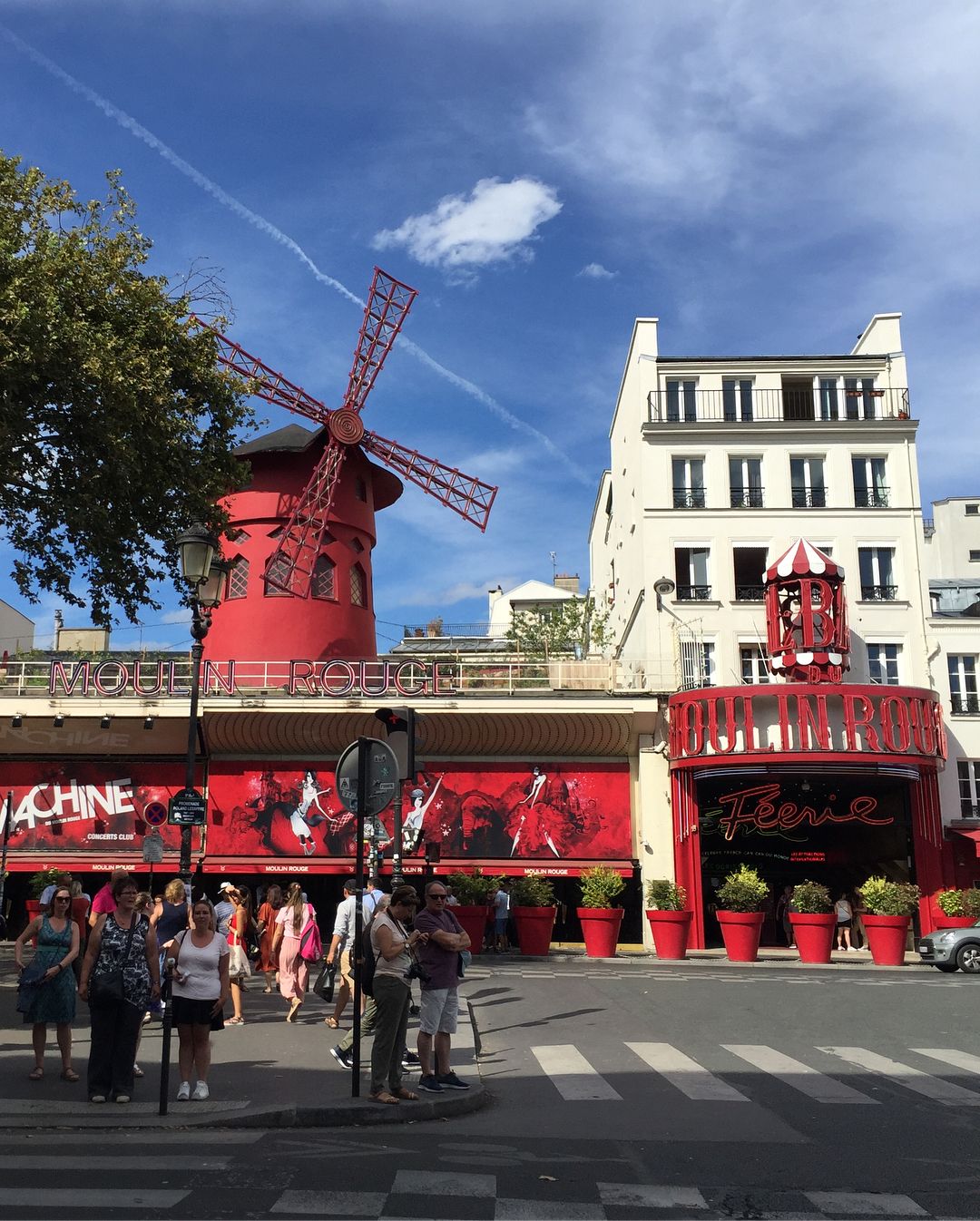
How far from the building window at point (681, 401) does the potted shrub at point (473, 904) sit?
12.7 m

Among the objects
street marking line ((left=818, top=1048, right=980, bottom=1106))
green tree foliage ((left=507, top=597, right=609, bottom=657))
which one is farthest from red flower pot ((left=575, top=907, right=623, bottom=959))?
green tree foliage ((left=507, top=597, right=609, bottom=657))

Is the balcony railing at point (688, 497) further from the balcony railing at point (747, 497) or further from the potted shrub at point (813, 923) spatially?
the potted shrub at point (813, 923)

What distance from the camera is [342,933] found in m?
11.8

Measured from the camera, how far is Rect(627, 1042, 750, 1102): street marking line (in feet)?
27.2

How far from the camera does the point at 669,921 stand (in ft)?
73.8

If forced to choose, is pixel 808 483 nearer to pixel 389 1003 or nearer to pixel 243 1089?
pixel 389 1003

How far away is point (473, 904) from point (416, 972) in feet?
44.6

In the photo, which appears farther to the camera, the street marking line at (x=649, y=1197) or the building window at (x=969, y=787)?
the building window at (x=969, y=787)

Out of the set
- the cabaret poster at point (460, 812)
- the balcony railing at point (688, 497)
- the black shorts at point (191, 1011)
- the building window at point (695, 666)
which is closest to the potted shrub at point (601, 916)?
the cabaret poster at point (460, 812)

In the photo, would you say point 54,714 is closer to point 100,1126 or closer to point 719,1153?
point 100,1126

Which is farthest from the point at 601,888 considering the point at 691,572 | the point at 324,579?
the point at 324,579

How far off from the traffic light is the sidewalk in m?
2.61

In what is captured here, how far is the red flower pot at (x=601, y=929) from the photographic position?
22.3 metres

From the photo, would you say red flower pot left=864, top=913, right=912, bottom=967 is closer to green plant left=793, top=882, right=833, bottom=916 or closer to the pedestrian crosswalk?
green plant left=793, top=882, right=833, bottom=916
